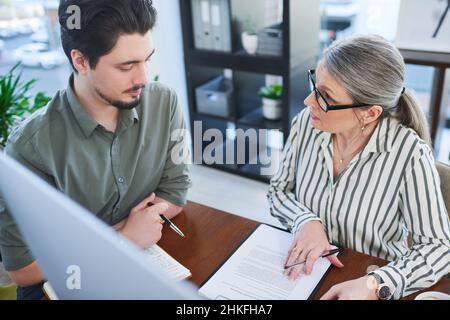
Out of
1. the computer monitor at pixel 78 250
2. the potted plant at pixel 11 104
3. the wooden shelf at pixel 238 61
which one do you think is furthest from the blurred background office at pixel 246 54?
the computer monitor at pixel 78 250

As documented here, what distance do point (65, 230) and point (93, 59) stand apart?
726 millimetres

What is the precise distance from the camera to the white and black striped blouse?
1.04 meters

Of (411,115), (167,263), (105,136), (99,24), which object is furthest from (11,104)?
(411,115)

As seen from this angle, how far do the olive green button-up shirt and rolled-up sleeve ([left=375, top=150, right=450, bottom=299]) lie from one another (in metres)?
0.63

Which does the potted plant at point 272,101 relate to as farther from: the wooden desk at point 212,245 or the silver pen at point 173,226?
the silver pen at point 173,226

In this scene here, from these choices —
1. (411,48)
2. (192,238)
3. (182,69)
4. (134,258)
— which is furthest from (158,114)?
(182,69)

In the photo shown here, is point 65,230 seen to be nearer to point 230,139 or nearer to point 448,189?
point 448,189

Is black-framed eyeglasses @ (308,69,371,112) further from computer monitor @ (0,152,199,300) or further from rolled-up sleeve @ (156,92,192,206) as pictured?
computer monitor @ (0,152,199,300)

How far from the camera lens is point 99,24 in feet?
3.45

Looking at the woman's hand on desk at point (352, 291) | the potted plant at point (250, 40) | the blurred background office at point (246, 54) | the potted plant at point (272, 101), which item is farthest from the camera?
the potted plant at point (272, 101)

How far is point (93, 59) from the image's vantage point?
1.10 meters

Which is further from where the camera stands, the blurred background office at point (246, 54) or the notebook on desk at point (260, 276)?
the blurred background office at point (246, 54)

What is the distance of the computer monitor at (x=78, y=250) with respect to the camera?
0.38 m

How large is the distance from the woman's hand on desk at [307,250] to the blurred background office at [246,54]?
1.44 m
